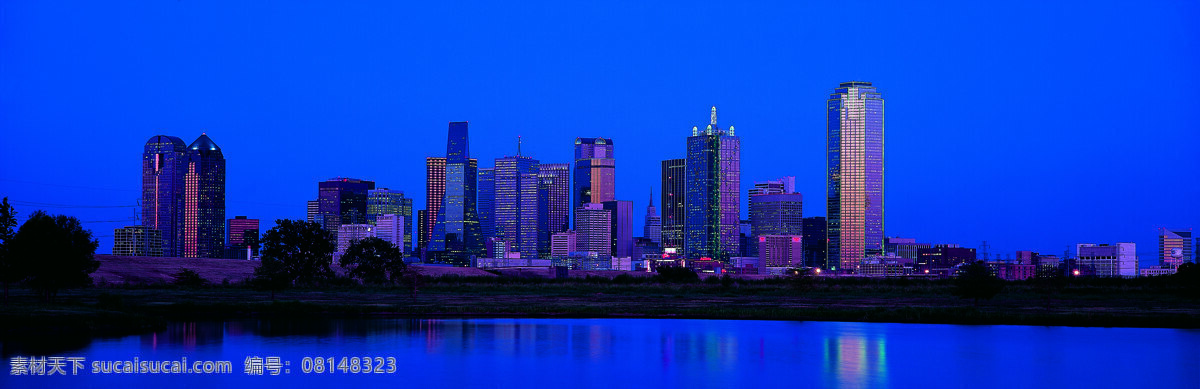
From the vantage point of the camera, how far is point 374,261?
12138cm

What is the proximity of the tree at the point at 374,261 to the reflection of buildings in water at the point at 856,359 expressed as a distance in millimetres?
75615

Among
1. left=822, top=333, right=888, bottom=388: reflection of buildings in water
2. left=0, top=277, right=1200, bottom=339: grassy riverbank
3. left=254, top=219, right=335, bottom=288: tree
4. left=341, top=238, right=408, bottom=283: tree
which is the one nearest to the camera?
left=822, top=333, right=888, bottom=388: reflection of buildings in water

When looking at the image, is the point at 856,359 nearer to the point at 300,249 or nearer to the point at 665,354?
the point at 665,354

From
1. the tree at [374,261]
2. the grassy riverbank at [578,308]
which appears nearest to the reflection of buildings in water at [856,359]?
the grassy riverbank at [578,308]

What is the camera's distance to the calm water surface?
34781mm

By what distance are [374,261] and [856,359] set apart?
284ft

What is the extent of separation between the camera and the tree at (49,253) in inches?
2165

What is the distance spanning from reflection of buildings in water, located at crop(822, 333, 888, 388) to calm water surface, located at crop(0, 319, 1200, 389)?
0.23 ft

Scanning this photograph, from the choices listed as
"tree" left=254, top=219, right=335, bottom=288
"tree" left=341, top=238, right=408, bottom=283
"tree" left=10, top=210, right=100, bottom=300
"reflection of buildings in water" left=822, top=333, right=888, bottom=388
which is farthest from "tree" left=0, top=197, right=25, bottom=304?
"tree" left=341, top=238, right=408, bottom=283

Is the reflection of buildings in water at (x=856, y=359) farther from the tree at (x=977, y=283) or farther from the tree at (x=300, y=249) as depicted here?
the tree at (x=300, y=249)

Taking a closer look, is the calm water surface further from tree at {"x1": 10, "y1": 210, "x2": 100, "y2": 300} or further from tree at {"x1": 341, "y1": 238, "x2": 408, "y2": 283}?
tree at {"x1": 341, "y1": 238, "x2": 408, "y2": 283}

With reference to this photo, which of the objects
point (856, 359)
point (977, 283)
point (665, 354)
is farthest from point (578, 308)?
point (856, 359)

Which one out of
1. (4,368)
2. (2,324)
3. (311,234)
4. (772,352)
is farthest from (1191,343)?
(311,234)

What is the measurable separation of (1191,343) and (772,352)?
18.9m
